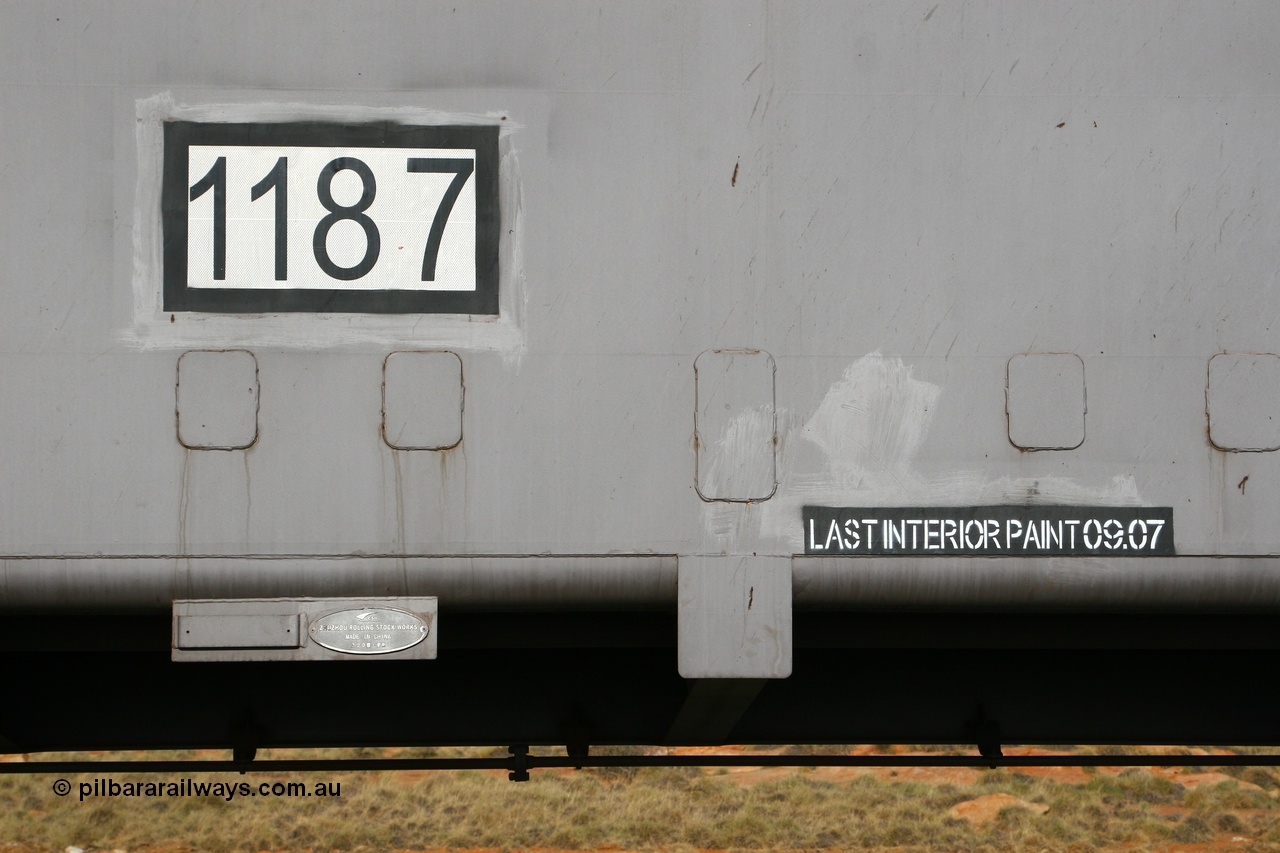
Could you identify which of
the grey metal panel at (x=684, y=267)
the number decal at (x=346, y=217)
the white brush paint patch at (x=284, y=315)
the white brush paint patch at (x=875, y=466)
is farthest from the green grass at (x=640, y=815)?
the number decal at (x=346, y=217)

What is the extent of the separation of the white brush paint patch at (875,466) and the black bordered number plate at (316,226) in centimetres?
86

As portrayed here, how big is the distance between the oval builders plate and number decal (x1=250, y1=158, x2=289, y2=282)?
2.77 feet

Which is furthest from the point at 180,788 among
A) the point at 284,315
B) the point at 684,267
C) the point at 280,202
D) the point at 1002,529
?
the point at 1002,529

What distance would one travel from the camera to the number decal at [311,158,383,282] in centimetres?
259

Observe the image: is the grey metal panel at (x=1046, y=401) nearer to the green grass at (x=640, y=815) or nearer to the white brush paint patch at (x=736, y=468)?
the white brush paint patch at (x=736, y=468)

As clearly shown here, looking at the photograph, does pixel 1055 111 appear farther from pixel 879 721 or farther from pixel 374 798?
pixel 374 798

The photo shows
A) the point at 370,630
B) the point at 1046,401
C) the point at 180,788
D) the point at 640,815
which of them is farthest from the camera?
the point at 640,815

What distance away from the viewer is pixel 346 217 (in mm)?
2592

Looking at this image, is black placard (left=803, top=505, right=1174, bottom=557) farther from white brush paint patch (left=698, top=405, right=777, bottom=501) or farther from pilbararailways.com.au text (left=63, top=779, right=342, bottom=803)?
pilbararailways.com.au text (left=63, top=779, right=342, bottom=803)

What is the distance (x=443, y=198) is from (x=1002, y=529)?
1627 millimetres

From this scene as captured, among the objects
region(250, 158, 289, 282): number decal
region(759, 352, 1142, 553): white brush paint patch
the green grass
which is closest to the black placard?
region(759, 352, 1142, 553): white brush paint patch

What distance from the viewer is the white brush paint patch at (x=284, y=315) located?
2586 mm

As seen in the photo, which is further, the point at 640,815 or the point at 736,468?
the point at 640,815

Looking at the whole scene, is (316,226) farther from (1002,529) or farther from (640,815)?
(640,815)
